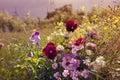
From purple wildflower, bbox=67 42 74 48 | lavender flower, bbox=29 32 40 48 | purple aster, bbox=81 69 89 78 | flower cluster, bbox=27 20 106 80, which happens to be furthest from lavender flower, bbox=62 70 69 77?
lavender flower, bbox=29 32 40 48

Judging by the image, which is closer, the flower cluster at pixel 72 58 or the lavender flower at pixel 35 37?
the flower cluster at pixel 72 58

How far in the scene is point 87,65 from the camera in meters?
4.53

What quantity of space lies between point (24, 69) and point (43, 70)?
48cm

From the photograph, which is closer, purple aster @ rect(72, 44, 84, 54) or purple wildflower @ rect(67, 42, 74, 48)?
purple aster @ rect(72, 44, 84, 54)

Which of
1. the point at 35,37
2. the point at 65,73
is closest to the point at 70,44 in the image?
the point at 65,73

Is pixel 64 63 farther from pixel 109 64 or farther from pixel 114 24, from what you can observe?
pixel 114 24

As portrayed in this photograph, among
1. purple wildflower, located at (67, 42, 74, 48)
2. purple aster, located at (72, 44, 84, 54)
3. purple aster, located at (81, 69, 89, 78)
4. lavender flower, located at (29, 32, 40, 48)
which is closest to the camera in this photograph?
purple aster, located at (81, 69, 89, 78)

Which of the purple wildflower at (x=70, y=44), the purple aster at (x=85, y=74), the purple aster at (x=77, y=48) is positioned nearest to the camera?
the purple aster at (x=85, y=74)

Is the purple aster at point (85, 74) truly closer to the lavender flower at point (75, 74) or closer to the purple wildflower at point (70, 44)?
the lavender flower at point (75, 74)

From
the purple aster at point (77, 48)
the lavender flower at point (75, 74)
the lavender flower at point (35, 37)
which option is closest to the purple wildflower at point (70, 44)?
the purple aster at point (77, 48)

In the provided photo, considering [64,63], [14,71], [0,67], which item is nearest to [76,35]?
[64,63]

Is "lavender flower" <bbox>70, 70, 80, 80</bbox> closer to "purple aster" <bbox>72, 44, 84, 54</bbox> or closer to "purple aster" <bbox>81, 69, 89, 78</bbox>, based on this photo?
"purple aster" <bbox>81, 69, 89, 78</bbox>

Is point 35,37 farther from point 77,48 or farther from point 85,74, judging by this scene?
point 85,74

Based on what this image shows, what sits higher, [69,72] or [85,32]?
[85,32]
